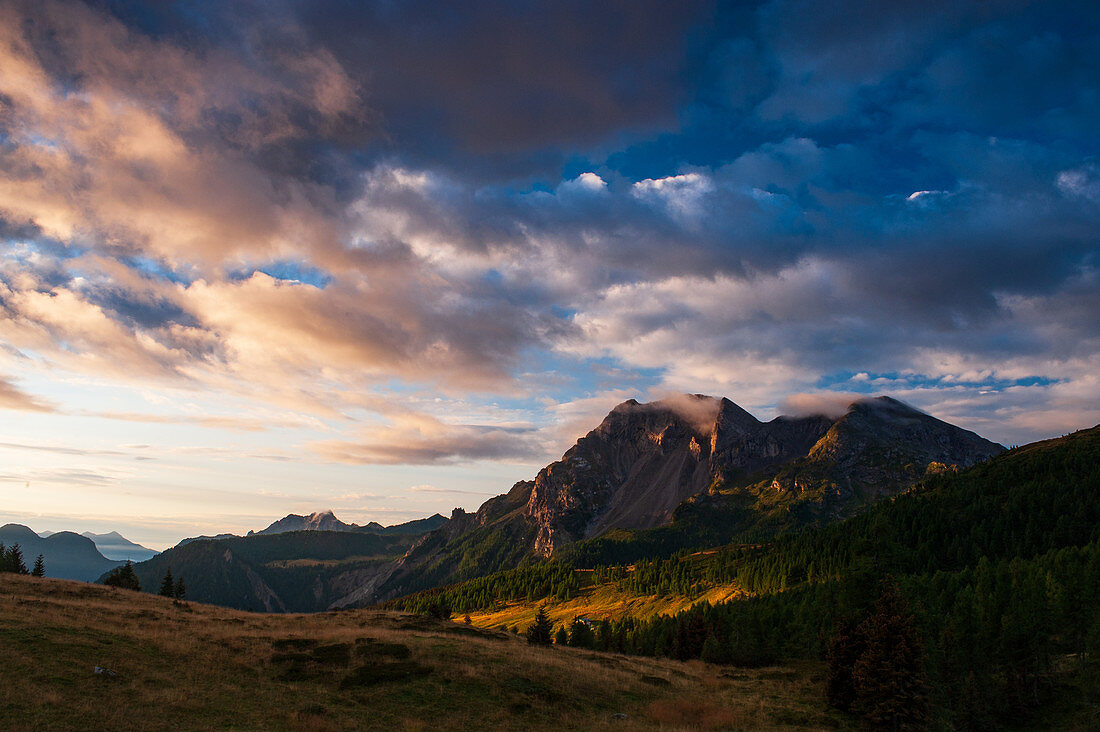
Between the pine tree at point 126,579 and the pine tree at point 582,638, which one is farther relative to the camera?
the pine tree at point 582,638

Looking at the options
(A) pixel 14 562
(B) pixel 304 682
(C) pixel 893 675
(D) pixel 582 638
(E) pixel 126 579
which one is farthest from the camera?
(D) pixel 582 638

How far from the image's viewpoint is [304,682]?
33.5 m

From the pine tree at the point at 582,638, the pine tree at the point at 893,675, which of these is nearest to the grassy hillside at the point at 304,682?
the pine tree at the point at 893,675

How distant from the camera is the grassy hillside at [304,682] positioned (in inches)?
986

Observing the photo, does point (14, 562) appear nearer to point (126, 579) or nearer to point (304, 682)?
point (126, 579)

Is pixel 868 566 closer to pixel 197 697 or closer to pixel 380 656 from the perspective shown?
pixel 380 656

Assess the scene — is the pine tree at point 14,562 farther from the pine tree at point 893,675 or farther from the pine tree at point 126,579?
the pine tree at point 893,675

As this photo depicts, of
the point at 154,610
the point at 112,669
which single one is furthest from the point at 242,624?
the point at 112,669

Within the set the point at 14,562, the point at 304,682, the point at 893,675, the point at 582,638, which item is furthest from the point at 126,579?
the point at 893,675

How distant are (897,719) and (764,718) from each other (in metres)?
9.63

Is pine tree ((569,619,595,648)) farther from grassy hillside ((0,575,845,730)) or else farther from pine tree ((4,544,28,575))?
pine tree ((4,544,28,575))

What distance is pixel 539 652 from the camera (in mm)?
53750

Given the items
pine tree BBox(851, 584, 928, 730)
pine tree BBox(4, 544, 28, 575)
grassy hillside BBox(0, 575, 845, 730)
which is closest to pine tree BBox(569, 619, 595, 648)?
grassy hillside BBox(0, 575, 845, 730)

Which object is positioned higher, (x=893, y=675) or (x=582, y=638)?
(x=893, y=675)
